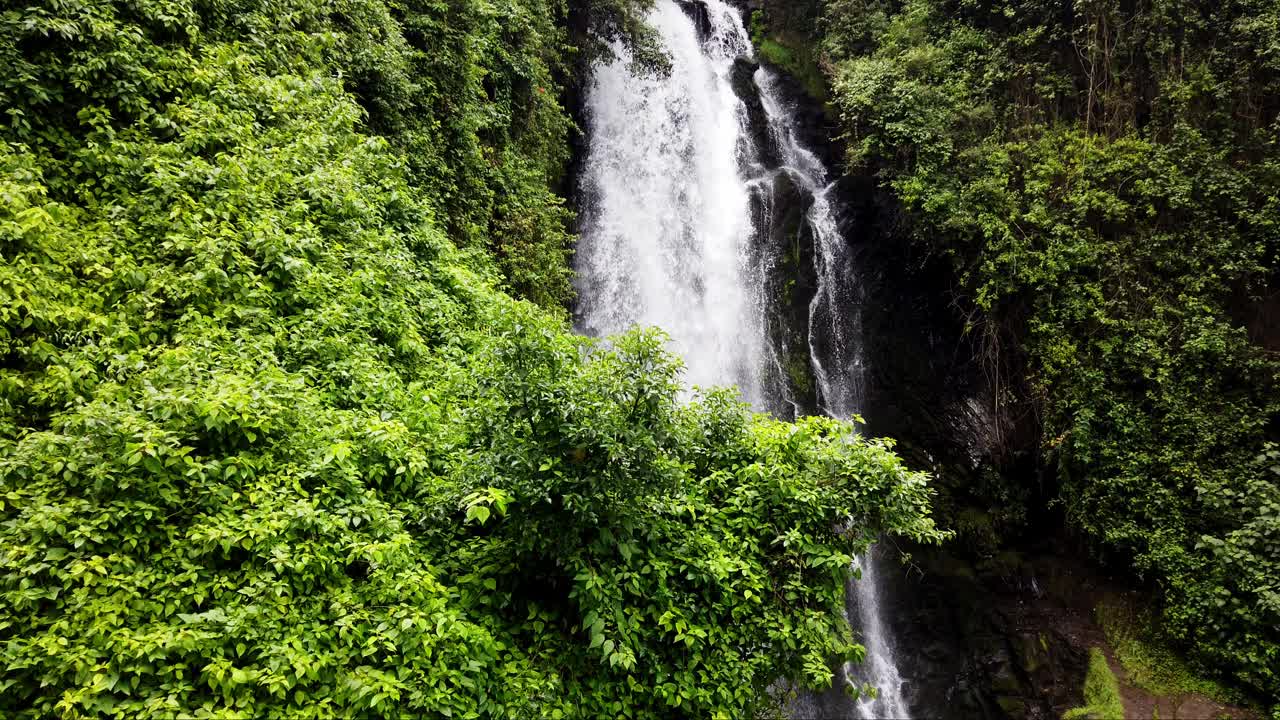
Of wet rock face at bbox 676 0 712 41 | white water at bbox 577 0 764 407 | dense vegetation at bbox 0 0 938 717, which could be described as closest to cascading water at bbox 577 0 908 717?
white water at bbox 577 0 764 407

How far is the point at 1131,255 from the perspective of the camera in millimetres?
10297

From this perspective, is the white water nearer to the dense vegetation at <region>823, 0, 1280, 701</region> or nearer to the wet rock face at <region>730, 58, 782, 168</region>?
the wet rock face at <region>730, 58, 782, 168</region>

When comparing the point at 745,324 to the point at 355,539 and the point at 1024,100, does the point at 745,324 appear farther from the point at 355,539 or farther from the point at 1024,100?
the point at 355,539

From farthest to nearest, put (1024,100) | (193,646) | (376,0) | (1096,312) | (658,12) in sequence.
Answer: (658,12) < (1024,100) < (1096,312) < (376,0) < (193,646)

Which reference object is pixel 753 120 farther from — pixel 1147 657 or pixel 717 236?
pixel 1147 657

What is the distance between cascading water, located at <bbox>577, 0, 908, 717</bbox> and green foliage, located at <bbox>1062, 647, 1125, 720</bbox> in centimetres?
327

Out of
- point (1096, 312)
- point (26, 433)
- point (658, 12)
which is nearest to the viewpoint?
point (26, 433)

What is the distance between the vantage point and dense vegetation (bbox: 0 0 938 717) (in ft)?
10.9

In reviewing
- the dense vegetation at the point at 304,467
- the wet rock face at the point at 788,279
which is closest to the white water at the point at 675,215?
the wet rock face at the point at 788,279

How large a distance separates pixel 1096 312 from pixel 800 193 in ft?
20.8

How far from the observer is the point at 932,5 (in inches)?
534

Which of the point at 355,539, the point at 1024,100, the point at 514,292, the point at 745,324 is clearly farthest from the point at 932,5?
the point at 355,539

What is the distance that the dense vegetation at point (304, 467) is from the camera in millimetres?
3318

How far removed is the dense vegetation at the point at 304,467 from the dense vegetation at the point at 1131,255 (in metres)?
7.63
